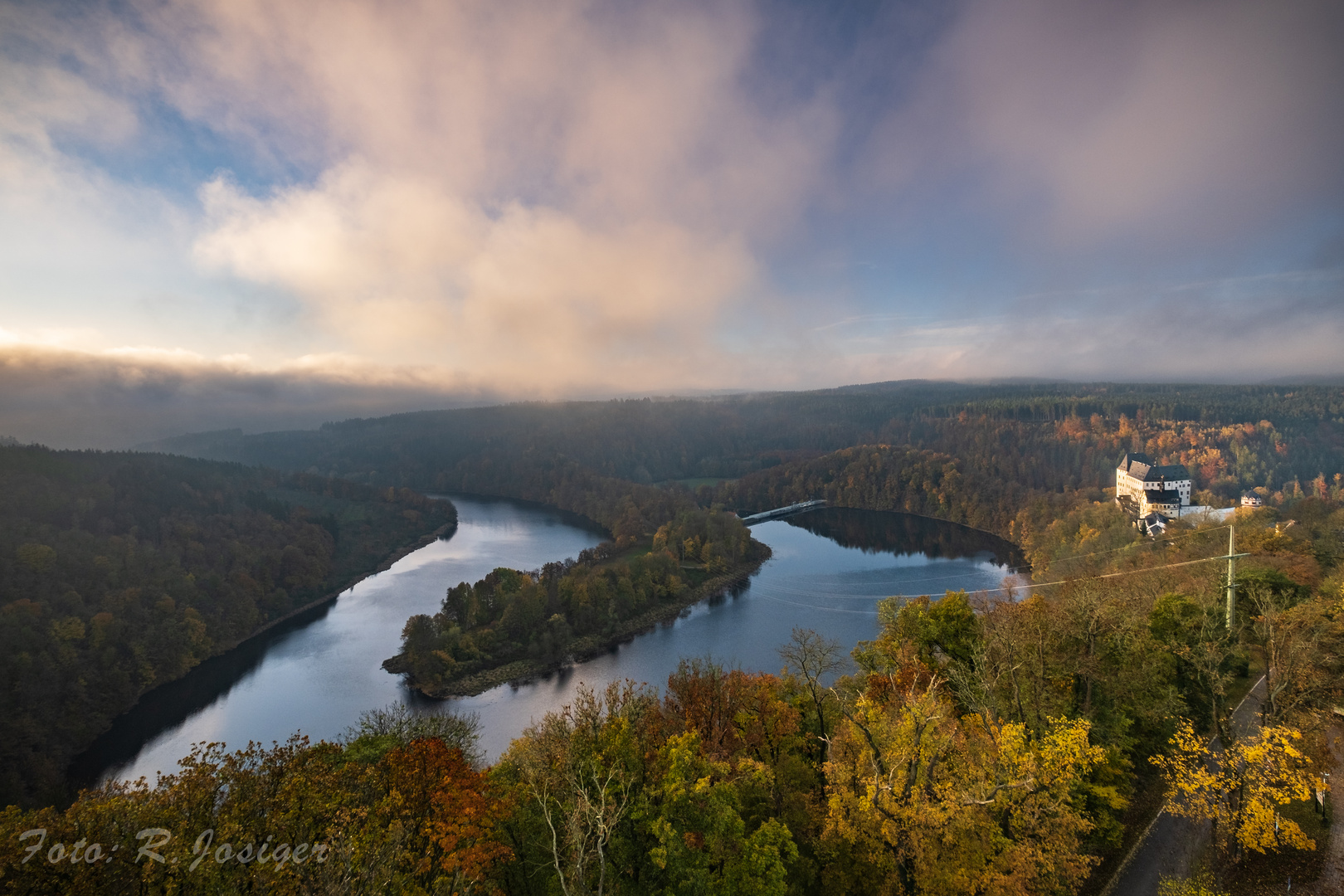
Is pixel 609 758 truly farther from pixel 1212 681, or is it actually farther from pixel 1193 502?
pixel 1193 502

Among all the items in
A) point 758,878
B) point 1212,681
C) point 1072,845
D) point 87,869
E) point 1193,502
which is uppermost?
point 87,869

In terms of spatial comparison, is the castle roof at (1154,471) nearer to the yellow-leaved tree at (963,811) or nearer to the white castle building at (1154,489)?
the white castle building at (1154,489)

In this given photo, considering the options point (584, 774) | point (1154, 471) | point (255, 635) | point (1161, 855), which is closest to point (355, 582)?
point (255, 635)

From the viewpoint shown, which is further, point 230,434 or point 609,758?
point 230,434

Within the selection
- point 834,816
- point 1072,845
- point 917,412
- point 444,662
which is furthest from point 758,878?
point 917,412

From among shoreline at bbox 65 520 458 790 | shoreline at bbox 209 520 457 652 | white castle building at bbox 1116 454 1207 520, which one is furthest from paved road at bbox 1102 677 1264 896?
white castle building at bbox 1116 454 1207 520

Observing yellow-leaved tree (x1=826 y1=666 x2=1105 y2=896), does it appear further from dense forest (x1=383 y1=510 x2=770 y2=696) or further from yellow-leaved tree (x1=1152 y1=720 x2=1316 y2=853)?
dense forest (x1=383 y1=510 x2=770 y2=696)
